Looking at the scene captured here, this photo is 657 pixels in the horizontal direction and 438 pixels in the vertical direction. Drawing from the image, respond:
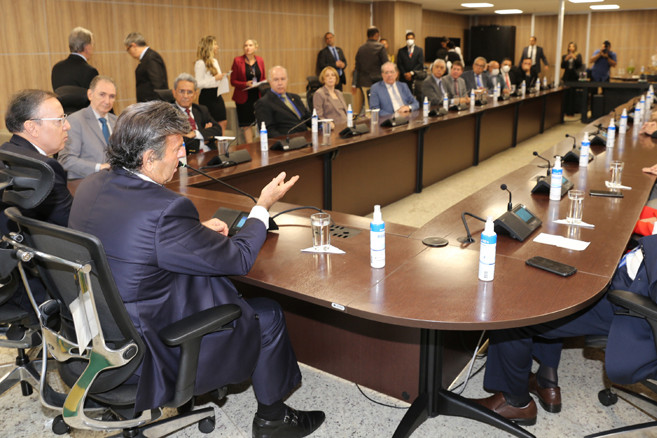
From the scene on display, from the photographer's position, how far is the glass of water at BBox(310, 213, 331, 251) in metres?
2.02

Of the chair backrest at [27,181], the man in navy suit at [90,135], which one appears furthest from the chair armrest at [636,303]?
the man in navy suit at [90,135]

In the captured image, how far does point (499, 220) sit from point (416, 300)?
67 cm

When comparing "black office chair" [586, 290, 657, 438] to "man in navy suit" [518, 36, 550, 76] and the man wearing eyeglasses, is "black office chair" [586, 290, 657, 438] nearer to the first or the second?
the man wearing eyeglasses

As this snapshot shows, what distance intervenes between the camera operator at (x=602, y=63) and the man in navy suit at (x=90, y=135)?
962cm

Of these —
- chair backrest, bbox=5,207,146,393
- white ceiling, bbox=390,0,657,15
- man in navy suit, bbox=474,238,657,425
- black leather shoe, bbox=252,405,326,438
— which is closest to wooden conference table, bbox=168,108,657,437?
man in navy suit, bbox=474,238,657,425

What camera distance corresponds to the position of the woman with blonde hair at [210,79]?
20.2ft

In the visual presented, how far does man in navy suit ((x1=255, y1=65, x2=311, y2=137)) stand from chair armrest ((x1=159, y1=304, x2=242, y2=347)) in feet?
11.2

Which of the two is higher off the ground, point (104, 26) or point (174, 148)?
point (104, 26)

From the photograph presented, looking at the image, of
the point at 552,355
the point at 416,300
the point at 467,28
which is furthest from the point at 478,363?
the point at 467,28

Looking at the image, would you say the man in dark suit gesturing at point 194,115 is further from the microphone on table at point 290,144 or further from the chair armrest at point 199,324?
the chair armrest at point 199,324

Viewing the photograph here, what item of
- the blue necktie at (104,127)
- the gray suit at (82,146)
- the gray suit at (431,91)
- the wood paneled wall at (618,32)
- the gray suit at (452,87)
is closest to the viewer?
the gray suit at (82,146)

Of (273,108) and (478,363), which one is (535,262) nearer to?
(478,363)

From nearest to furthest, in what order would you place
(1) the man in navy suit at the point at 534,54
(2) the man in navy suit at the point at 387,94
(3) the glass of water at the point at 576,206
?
(3) the glass of water at the point at 576,206, (2) the man in navy suit at the point at 387,94, (1) the man in navy suit at the point at 534,54

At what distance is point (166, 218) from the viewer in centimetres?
153
